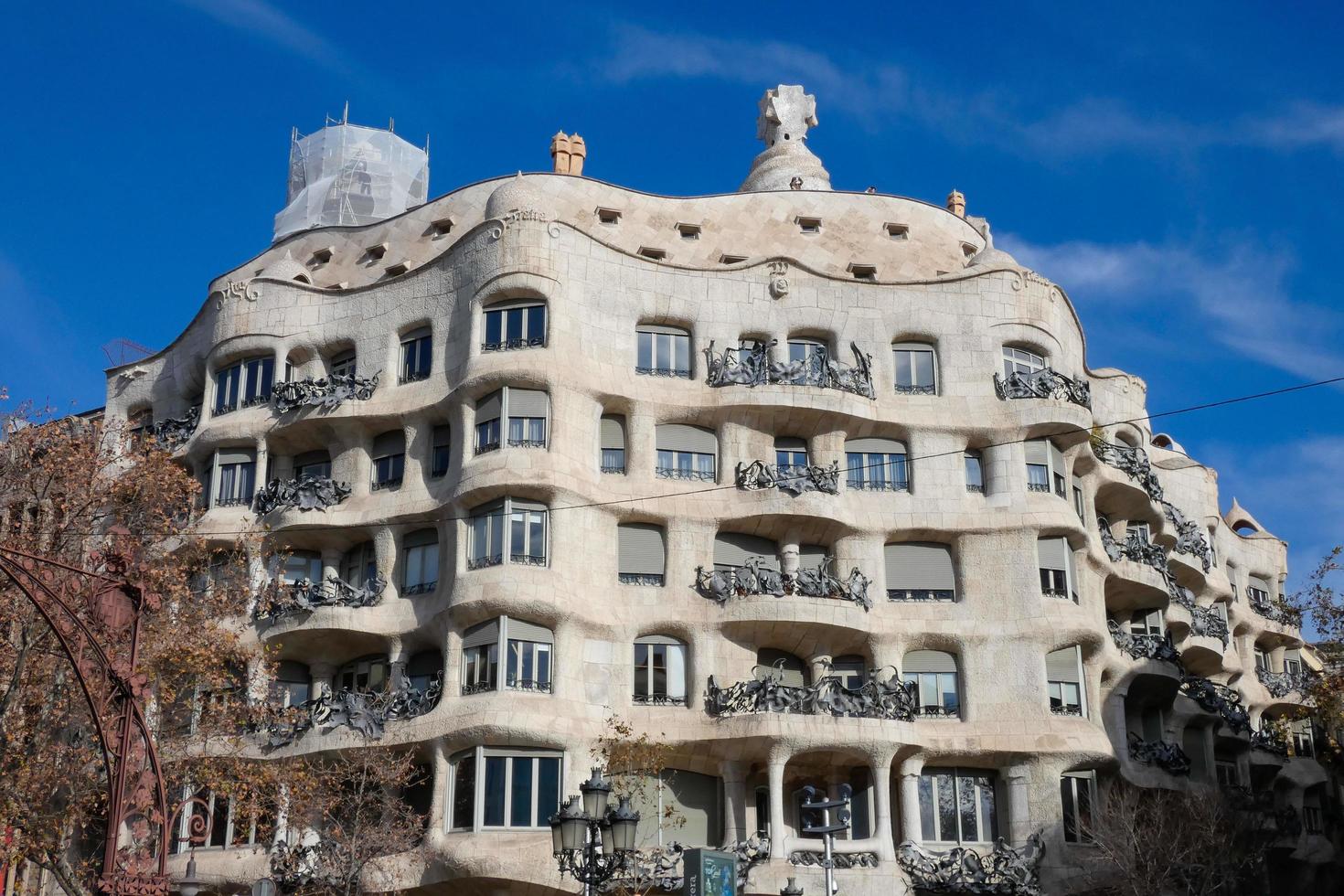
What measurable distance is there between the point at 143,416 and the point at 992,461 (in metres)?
23.9

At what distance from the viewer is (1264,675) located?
58.2m

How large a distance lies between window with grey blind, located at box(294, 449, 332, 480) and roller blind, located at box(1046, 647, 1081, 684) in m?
18.7

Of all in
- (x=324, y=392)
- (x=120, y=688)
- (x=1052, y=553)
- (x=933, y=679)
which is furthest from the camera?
(x=324, y=392)

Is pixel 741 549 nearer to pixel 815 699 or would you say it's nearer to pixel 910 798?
pixel 815 699

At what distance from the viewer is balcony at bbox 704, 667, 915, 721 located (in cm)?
3797

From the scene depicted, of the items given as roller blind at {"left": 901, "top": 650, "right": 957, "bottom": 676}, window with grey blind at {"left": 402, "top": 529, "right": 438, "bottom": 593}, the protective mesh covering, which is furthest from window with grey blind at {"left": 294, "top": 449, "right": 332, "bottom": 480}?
roller blind at {"left": 901, "top": 650, "right": 957, "bottom": 676}

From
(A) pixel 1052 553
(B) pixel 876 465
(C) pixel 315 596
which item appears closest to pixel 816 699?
(B) pixel 876 465

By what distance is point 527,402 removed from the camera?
130ft

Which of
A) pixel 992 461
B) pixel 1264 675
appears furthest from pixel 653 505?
pixel 1264 675

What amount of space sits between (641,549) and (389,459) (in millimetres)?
6999

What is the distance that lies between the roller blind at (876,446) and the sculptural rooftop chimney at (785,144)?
12.4 metres

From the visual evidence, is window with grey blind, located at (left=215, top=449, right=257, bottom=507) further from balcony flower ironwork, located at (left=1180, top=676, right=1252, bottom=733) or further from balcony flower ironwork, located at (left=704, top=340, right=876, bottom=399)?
balcony flower ironwork, located at (left=1180, top=676, right=1252, bottom=733)

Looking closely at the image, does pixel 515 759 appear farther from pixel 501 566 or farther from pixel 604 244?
pixel 604 244

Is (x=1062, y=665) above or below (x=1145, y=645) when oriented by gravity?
below
